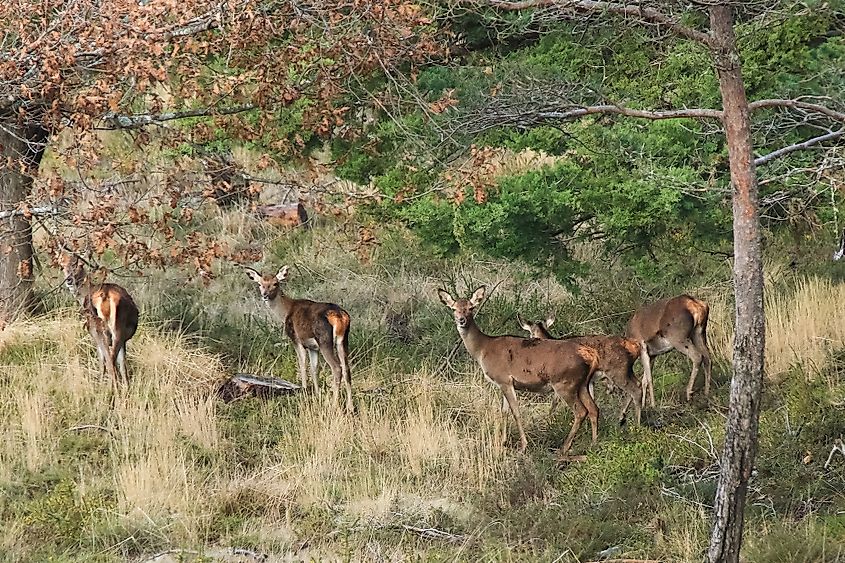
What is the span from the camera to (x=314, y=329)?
12273mm

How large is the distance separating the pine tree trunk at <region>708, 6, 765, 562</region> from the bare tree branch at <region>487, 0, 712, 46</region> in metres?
0.18

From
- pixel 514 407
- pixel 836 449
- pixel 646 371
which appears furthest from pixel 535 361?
pixel 836 449

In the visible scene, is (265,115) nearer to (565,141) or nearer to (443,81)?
(443,81)

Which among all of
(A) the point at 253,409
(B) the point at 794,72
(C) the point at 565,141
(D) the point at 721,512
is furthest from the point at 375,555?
(B) the point at 794,72

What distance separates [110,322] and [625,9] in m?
6.57

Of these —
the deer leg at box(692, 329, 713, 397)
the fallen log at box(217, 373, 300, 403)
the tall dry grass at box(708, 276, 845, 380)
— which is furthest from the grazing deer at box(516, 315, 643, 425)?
the fallen log at box(217, 373, 300, 403)

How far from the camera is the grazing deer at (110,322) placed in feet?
38.9

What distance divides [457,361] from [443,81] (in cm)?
330

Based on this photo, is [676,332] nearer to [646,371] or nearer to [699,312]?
[699,312]

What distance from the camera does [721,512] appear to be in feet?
23.0

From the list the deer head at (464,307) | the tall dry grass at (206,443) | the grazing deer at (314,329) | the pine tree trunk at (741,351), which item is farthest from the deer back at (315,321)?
the pine tree trunk at (741,351)

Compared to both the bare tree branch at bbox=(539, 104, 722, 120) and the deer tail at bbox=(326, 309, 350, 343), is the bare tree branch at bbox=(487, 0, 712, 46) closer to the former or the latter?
the bare tree branch at bbox=(539, 104, 722, 120)

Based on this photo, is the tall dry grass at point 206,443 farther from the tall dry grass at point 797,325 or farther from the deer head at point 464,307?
the tall dry grass at point 797,325

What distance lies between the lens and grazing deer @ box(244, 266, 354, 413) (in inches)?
476
